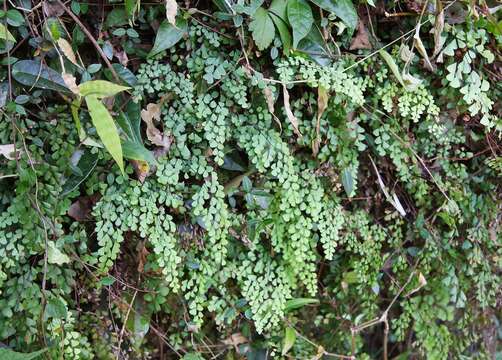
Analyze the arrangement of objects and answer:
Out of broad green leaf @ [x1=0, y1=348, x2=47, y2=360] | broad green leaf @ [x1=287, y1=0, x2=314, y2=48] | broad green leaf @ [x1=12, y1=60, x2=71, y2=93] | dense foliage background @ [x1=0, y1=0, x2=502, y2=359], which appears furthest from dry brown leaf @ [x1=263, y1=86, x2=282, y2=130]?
broad green leaf @ [x1=0, y1=348, x2=47, y2=360]

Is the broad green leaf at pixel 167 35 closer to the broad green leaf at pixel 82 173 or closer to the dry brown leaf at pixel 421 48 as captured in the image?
the broad green leaf at pixel 82 173

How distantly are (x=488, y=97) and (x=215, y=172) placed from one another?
2.46 feet

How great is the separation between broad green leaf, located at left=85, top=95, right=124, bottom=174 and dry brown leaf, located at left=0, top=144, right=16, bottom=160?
0.73ft

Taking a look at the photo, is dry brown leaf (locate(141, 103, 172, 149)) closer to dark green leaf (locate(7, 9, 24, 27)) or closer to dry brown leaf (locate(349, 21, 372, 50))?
dark green leaf (locate(7, 9, 24, 27))

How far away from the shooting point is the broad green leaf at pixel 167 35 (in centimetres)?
123

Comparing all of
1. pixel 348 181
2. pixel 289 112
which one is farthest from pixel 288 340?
pixel 289 112

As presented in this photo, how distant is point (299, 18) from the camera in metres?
1.27

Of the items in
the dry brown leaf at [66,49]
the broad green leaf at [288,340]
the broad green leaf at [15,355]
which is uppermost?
the dry brown leaf at [66,49]

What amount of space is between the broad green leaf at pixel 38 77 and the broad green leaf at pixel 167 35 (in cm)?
20

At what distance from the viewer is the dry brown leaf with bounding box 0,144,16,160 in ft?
3.90

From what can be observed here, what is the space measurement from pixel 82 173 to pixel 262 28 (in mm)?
510

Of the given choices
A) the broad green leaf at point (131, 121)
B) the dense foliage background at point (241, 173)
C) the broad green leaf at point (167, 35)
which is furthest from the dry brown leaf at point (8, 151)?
the broad green leaf at point (167, 35)

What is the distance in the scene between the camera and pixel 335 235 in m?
1.41

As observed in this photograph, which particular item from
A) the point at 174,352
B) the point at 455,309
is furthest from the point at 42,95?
the point at 455,309
